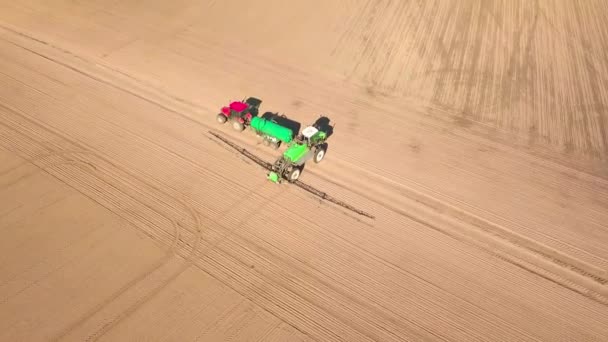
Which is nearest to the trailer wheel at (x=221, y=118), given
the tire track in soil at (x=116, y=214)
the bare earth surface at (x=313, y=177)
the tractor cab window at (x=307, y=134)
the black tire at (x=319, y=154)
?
the bare earth surface at (x=313, y=177)

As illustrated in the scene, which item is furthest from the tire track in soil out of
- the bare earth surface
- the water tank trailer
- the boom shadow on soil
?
the water tank trailer

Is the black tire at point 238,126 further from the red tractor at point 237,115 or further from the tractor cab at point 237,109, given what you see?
the tractor cab at point 237,109

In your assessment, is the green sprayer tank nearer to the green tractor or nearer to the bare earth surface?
the green tractor

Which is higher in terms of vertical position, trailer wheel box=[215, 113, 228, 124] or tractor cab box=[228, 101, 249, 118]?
tractor cab box=[228, 101, 249, 118]

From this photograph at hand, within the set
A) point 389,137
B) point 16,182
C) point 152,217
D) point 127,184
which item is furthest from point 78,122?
point 389,137

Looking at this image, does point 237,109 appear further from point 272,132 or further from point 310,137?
point 310,137

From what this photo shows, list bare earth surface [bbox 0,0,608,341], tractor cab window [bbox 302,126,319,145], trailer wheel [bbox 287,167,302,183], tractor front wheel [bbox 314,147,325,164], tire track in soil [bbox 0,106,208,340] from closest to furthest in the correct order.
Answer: tire track in soil [bbox 0,106,208,340]
bare earth surface [bbox 0,0,608,341]
trailer wheel [bbox 287,167,302,183]
tractor cab window [bbox 302,126,319,145]
tractor front wheel [bbox 314,147,325,164]

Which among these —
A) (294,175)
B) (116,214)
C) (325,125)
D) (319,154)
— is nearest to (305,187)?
(294,175)
